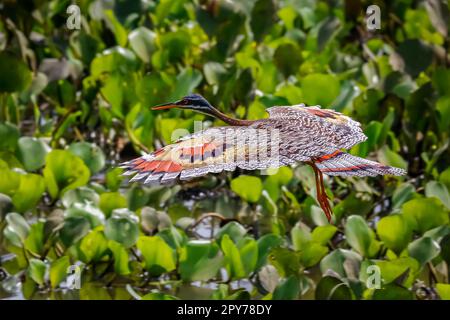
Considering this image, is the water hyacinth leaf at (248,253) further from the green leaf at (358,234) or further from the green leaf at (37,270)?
the green leaf at (37,270)

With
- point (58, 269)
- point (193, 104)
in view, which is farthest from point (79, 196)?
point (193, 104)

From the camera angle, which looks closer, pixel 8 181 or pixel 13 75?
pixel 8 181

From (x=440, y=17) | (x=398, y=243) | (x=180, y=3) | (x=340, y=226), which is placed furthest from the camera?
(x=180, y=3)

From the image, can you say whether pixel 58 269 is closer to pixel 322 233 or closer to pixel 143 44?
pixel 322 233

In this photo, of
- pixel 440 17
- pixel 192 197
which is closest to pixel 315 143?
pixel 192 197
